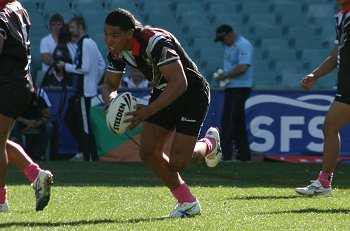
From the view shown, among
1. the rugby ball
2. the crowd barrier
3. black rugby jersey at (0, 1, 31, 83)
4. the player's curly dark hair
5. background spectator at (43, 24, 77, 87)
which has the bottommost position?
the crowd barrier

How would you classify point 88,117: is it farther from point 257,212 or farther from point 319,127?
point 257,212

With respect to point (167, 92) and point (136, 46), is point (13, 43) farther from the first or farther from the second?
point (167, 92)

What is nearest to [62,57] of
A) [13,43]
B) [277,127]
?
[277,127]

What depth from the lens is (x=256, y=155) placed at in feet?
51.8

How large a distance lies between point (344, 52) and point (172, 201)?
7.13 ft

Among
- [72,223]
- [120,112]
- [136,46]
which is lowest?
[72,223]

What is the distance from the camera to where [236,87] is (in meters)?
15.5

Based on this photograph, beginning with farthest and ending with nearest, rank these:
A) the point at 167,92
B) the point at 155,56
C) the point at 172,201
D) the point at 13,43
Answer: the point at 172,201 < the point at 13,43 < the point at 155,56 < the point at 167,92

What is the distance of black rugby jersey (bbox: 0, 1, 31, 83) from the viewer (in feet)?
26.4

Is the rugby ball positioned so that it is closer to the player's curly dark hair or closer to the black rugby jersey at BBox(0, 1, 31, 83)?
the player's curly dark hair

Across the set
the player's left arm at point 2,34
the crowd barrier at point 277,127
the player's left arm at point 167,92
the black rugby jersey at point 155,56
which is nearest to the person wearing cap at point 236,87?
the crowd barrier at point 277,127

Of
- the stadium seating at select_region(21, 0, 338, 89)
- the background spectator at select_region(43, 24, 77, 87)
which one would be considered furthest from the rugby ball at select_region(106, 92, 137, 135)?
the stadium seating at select_region(21, 0, 338, 89)

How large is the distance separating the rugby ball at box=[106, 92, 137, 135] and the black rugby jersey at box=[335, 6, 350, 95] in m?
2.81

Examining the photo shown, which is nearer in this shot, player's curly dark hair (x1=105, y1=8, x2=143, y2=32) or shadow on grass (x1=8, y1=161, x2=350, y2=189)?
player's curly dark hair (x1=105, y1=8, x2=143, y2=32)
